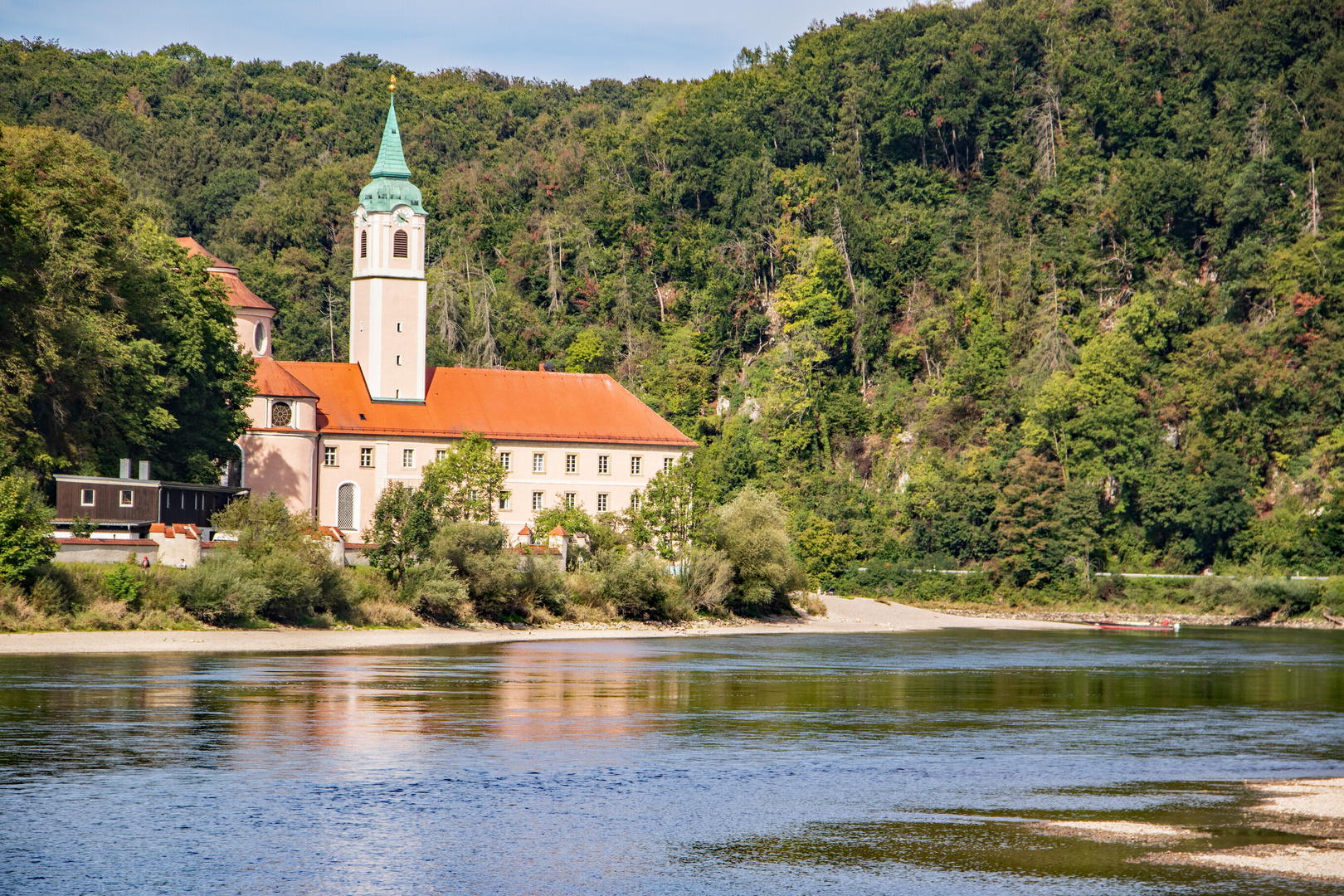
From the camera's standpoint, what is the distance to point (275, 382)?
7900 centimetres

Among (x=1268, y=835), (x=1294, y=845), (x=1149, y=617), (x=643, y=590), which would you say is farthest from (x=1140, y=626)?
(x=1294, y=845)

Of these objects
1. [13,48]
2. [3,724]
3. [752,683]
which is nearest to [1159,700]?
[752,683]

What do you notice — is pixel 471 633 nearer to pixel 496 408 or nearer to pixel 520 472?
pixel 520 472

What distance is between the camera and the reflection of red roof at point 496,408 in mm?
83125

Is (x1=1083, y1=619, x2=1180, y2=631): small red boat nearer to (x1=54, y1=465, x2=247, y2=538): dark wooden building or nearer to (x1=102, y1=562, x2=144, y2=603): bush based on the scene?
(x1=54, y1=465, x2=247, y2=538): dark wooden building

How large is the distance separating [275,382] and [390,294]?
9.14 m

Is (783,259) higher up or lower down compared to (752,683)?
higher up

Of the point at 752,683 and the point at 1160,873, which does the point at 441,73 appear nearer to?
the point at 752,683

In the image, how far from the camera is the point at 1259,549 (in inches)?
3346

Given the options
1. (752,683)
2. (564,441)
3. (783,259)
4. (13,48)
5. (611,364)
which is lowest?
(752,683)

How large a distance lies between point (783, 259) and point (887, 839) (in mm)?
95078

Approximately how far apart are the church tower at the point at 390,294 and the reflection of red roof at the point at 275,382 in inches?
211

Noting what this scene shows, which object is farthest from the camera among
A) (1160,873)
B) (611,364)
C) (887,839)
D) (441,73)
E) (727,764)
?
(441,73)

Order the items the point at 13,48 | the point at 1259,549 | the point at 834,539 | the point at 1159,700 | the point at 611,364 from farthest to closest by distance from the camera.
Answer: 1. the point at 13,48
2. the point at 611,364
3. the point at 834,539
4. the point at 1259,549
5. the point at 1159,700
